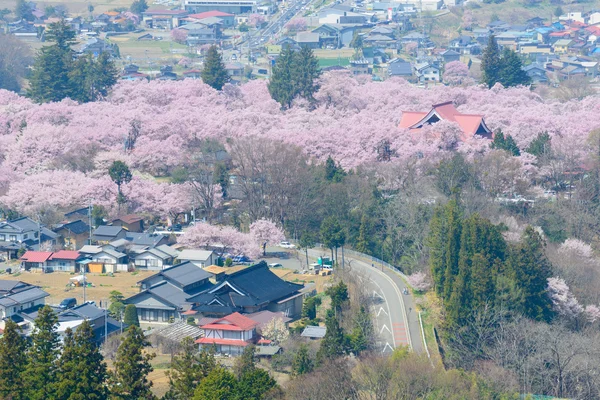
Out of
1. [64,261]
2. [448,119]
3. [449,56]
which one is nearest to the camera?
[64,261]

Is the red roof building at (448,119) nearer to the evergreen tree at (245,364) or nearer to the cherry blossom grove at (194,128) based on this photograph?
the cherry blossom grove at (194,128)

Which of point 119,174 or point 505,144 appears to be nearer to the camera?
point 119,174

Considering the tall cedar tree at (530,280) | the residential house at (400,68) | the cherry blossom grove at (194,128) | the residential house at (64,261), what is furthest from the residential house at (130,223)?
the residential house at (400,68)

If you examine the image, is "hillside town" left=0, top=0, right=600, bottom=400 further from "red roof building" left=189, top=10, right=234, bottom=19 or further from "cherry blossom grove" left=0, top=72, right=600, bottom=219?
"red roof building" left=189, top=10, right=234, bottom=19

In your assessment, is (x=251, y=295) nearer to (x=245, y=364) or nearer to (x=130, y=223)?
(x=245, y=364)

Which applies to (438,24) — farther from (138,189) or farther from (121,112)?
(138,189)

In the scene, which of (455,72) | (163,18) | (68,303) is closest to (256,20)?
(163,18)
